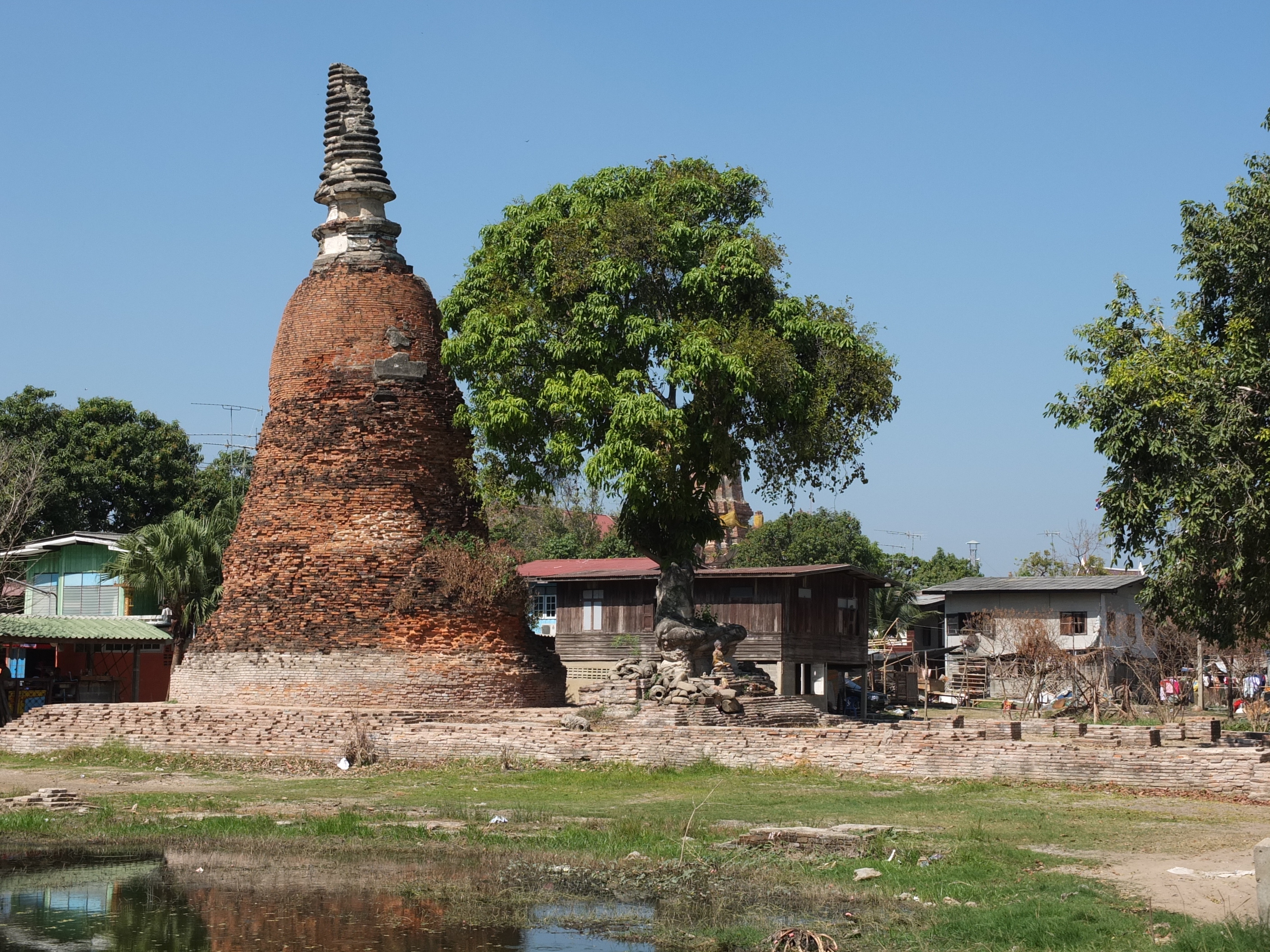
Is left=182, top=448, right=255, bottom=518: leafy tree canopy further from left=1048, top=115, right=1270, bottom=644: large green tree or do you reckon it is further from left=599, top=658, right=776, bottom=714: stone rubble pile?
left=1048, top=115, right=1270, bottom=644: large green tree

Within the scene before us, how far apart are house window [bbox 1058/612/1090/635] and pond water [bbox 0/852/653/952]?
35.4 m

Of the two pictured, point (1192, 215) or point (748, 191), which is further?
point (748, 191)

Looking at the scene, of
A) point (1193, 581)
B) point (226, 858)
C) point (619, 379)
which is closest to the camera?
point (226, 858)

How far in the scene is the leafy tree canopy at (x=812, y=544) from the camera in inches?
2058

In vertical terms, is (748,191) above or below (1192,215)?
above

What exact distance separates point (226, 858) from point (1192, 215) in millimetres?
15340

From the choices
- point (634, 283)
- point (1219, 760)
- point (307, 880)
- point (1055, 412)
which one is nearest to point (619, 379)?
point (634, 283)

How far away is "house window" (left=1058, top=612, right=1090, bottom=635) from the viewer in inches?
1713

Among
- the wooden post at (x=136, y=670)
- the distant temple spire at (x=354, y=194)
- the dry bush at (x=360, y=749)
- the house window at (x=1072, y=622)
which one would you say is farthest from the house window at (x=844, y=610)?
the wooden post at (x=136, y=670)

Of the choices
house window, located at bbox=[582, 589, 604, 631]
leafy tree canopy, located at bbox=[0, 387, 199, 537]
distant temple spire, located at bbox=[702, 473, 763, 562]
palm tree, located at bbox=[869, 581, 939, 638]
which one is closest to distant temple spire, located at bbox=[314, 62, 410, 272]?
house window, located at bbox=[582, 589, 604, 631]

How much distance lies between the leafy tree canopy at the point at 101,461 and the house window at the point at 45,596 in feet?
23.2

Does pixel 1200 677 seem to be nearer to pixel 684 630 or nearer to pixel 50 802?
pixel 684 630

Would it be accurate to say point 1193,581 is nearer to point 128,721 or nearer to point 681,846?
point 681,846

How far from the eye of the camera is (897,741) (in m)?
19.1
